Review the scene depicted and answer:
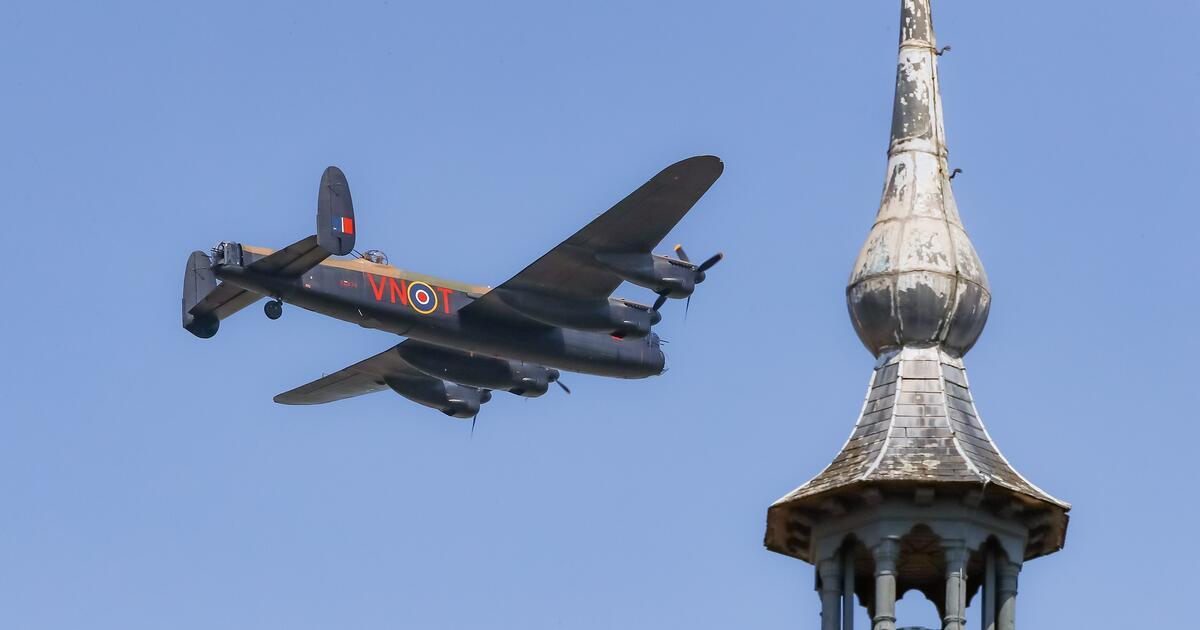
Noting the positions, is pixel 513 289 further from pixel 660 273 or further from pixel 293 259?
pixel 293 259

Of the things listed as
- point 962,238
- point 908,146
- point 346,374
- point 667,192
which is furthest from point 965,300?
point 346,374

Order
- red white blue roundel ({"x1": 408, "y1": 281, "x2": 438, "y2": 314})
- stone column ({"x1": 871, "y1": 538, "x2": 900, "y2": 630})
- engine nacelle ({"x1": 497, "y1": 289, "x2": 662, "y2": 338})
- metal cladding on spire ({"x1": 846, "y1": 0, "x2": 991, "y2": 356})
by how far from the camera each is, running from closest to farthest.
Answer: stone column ({"x1": 871, "y1": 538, "x2": 900, "y2": 630}) → metal cladding on spire ({"x1": 846, "y1": 0, "x2": 991, "y2": 356}) → red white blue roundel ({"x1": 408, "y1": 281, "x2": 438, "y2": 314}) → engine nacelle ({"x1": 497, "y1": 289, "x2": 662, "y2": 338})

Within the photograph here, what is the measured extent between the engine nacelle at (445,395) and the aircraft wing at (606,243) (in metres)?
8.73

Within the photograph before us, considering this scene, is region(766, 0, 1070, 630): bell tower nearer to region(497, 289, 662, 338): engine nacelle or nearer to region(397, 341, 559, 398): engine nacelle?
region(497, 289, 662, 338): engine nacelle

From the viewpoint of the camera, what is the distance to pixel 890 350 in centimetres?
4700

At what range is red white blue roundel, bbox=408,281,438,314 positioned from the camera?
232 feet

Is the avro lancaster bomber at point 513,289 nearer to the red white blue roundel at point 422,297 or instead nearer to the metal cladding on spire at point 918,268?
the red white blue roundel at point 422,297

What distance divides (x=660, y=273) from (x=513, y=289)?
4488mm

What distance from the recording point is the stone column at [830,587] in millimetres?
44219

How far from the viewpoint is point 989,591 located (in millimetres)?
43844

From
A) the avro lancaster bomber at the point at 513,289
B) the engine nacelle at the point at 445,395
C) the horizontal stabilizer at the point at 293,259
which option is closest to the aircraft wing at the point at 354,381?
the engine nacelle at the point at 445,395

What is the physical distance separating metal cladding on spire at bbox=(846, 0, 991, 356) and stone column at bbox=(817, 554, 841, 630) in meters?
4.80

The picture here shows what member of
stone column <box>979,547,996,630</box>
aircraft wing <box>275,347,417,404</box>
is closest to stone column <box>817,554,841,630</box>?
stone column <box>979,547,996,630</box>

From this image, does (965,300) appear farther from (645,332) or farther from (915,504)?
(645,332)
